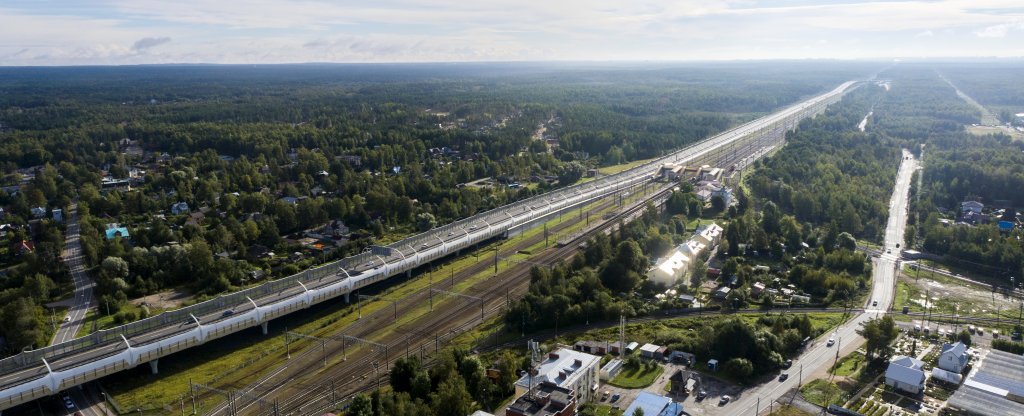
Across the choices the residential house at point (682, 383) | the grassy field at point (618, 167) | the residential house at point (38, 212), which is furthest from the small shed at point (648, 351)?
the residential house at point (38, 212)

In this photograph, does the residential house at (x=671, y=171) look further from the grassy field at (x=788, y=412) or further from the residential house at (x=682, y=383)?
the grassy field at (x=788, y=412)

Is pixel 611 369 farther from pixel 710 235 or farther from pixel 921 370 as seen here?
pixel 710 235

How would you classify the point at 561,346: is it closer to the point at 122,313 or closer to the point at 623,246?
the point at 623,246

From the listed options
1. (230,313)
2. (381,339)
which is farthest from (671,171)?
(230,313)

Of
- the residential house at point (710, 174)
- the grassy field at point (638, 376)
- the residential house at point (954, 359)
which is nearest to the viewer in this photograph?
the grassy field at point (638, 376)

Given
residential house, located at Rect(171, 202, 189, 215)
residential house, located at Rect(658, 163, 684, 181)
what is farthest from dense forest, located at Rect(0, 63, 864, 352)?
residential house, located at Rect(658, 163, 684, 181)

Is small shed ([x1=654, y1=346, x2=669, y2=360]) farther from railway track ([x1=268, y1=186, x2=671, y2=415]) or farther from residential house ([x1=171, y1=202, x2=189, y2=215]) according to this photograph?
residential house ([x1=171, y1=202, x2=189, y2=215])

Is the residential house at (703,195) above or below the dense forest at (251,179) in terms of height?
below
